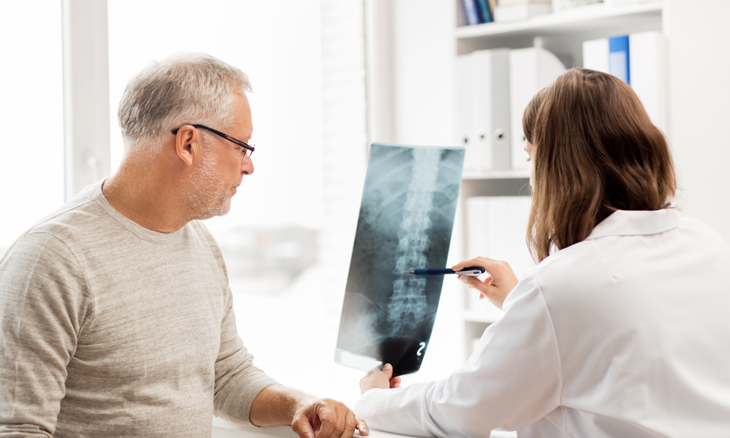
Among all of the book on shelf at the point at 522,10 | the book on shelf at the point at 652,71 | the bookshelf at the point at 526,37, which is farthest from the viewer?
the book on shelf at the point at 522,10

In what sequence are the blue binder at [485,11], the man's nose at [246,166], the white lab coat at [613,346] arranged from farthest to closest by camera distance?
the blue binder at [485,11] < the man's nose at [246,166] < the white lab coat at [613,346]

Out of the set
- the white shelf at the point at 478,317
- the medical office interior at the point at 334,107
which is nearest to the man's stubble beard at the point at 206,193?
the medical office interior at the point at 334,107

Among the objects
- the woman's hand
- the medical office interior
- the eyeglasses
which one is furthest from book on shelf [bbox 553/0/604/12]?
the eyeglasses

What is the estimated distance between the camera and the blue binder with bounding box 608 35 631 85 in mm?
1700

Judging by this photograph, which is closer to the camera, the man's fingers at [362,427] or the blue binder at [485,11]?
the man's fingers at [362,427]

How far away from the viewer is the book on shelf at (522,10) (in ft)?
6.26

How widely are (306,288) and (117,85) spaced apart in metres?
1.23

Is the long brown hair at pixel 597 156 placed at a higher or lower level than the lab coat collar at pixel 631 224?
higher

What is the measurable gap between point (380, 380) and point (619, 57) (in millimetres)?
1125

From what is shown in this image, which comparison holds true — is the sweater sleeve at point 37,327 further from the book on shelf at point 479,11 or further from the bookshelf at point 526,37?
the book on shelf at point 479,11

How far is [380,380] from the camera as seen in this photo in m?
1.36

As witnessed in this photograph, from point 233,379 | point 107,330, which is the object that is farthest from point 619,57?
point 107,330

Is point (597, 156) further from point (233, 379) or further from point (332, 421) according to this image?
point (233, 379)

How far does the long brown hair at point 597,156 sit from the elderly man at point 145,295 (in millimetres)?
562
